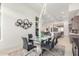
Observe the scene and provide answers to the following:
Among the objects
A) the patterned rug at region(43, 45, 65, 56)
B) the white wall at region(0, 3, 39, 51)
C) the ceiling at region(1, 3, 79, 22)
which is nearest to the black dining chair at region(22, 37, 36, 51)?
the white wall at region(0, 3, 39, 51)

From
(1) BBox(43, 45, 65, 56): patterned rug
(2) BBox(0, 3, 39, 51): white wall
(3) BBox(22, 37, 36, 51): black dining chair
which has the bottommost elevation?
(1) BBox(43, 45, 65, 56): patterned rug

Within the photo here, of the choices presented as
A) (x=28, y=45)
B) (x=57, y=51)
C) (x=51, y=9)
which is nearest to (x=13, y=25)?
(x=28, y=45)

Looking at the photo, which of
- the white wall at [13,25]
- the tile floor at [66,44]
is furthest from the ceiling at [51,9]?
the tile floor at [66,44]

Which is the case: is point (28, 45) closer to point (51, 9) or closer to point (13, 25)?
point (13, 25)

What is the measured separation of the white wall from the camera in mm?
1921

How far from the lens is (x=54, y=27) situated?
1.98m

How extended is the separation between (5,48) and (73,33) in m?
1.31

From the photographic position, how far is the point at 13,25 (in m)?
1.93

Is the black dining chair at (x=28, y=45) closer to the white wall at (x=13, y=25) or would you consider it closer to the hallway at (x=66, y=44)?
the white wall at (x=13, y=25)

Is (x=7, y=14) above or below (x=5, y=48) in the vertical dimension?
above

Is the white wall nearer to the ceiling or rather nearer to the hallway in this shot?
the ceiling

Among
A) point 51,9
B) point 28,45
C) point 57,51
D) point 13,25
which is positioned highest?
point 51,9

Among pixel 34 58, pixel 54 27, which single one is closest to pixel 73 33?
pixel 54 27

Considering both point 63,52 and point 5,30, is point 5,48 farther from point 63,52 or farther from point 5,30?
point 63,52
